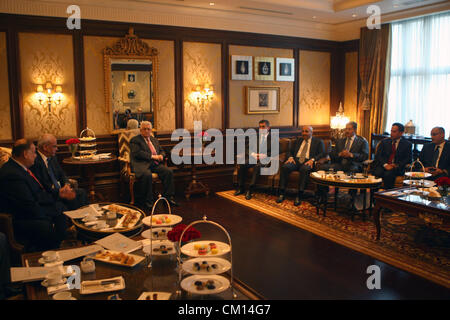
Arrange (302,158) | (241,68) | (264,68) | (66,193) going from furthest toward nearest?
(264,68)
(241,68)
(302,158)
(66,193)

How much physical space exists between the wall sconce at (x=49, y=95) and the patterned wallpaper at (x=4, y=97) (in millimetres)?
482

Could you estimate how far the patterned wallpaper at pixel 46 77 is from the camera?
21.6 ft

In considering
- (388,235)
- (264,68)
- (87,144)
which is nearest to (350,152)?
(388,235)

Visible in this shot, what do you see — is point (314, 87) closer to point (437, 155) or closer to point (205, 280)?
point (437, 155)

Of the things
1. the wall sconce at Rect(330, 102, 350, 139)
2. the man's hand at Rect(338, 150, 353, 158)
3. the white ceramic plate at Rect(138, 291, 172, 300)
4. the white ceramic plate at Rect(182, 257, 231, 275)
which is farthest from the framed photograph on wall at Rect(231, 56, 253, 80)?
the white ceramic plate at Rect(138, 291, 172, 300)

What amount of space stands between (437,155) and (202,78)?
4.52 metres

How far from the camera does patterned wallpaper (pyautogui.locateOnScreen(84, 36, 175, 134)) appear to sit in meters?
7.03

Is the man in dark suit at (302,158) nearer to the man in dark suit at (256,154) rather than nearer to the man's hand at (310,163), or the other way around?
the man's hand at (310,163)

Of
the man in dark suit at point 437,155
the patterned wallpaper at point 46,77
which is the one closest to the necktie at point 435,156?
the man in dark suit at point 437,155

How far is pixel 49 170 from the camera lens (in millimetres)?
5098

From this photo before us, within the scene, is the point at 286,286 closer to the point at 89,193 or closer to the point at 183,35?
the point at 89,193

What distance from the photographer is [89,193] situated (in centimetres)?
681

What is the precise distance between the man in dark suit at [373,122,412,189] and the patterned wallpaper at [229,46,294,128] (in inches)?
115
